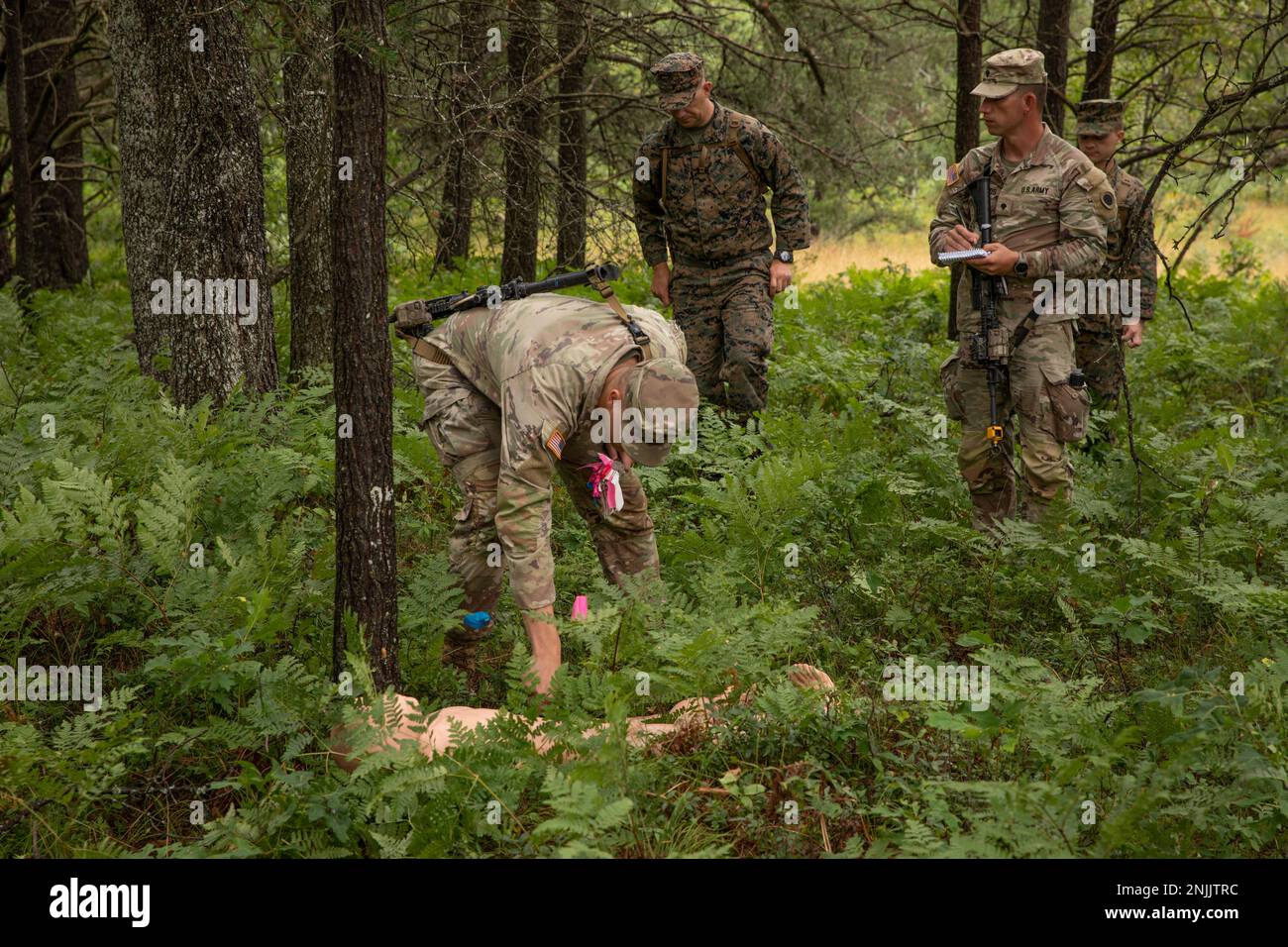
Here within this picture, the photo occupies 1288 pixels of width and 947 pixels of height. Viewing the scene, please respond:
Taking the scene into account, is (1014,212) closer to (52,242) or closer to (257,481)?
(257,481)

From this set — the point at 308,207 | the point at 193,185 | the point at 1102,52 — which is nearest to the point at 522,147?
the point at 308,207

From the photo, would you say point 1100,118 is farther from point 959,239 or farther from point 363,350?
point 363,350

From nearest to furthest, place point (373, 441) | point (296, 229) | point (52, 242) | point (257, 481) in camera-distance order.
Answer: point (373, 441) < point (257, 481) < point (296, 229) < point (52, 242)

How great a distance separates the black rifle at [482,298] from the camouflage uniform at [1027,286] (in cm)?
234

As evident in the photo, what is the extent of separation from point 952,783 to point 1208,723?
3.62ft

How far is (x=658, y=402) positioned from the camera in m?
4.56

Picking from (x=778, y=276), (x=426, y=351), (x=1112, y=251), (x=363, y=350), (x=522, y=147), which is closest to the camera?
(x=363, y=350)

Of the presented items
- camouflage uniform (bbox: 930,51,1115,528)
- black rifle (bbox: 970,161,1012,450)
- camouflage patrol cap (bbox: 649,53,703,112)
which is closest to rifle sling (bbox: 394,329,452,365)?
camouflage uniform (bbox: 930,51,1115,528)

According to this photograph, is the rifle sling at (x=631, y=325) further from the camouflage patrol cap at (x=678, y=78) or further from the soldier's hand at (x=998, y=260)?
the camouflage patrol cap at (x=678, y=78)

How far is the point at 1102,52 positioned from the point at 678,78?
6.03 m

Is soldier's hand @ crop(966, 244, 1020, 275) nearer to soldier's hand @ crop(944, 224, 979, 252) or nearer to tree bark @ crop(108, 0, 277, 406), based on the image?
soldier's hand @ crop(944, 224, 979, 252)

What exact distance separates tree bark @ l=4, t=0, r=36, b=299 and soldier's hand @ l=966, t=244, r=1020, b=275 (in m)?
8.27

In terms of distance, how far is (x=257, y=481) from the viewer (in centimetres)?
605
